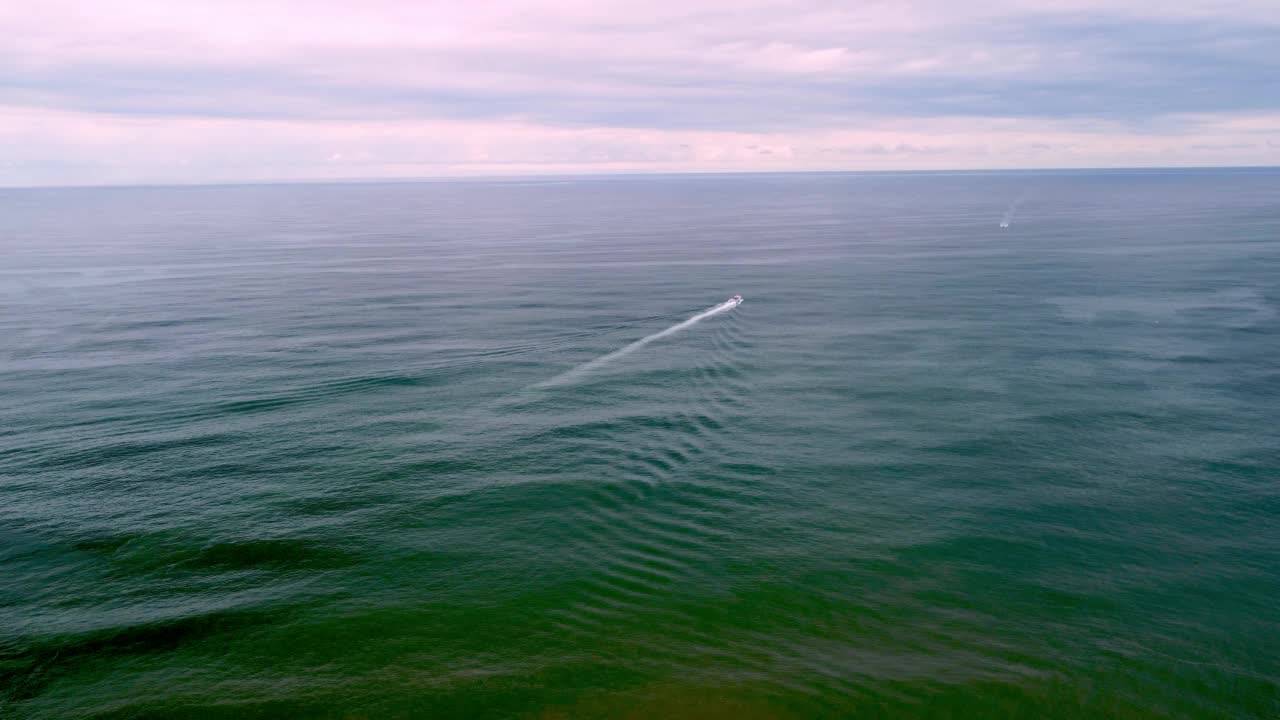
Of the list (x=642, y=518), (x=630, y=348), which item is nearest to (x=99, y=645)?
(x=642, y=518)

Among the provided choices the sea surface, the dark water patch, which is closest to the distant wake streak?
the sea surface

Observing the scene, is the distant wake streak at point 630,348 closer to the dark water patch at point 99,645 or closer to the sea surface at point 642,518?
the sea surface at point 642,518

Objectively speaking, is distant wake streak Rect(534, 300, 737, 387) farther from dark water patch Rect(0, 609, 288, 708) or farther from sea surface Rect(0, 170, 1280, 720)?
dark water patch Rect(0, 609, 288, 708)

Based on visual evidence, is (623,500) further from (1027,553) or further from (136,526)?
(136,526)

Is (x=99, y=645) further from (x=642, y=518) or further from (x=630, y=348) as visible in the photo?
(x=630, y=348)

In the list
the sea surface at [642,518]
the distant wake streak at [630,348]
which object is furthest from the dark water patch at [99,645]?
the distant wake streak at [630,348]
